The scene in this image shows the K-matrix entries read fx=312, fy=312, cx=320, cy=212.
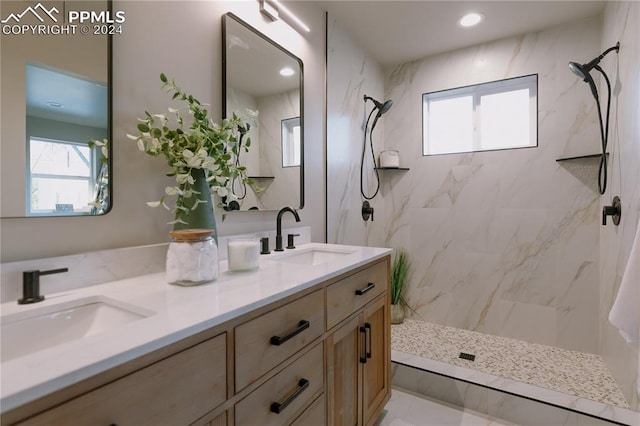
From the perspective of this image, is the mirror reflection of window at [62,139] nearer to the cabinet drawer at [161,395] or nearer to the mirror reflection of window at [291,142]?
the cabinet drawer at [161,395]

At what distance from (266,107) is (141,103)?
70 cm

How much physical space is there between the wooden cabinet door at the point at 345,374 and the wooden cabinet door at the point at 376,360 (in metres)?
0.07

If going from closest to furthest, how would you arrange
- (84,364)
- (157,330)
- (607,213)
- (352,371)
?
(84,364), (157,330), (352,371), (607,213)

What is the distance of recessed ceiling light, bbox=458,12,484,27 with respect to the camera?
7.25 ft

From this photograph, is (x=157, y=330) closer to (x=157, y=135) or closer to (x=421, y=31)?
(x=157, y=135)

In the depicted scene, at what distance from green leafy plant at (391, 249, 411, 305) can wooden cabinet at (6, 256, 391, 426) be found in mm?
1270

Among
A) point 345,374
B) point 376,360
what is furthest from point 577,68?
point 345,374

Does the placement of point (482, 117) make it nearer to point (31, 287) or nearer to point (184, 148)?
point (184, 148)

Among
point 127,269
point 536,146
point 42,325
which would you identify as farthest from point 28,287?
point 536,146

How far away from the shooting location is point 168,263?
0.97 m

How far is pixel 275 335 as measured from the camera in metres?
0.90

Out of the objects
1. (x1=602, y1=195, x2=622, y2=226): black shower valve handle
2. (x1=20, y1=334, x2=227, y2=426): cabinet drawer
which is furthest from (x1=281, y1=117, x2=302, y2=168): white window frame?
(x1=602, y1=195, x2=622, y2=226): black shower valve handle

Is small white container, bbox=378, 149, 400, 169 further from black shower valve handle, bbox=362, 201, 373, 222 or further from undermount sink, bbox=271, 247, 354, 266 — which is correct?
undermount sink, bbox=271, 247, 354, 266

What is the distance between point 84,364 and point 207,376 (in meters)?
0.27
